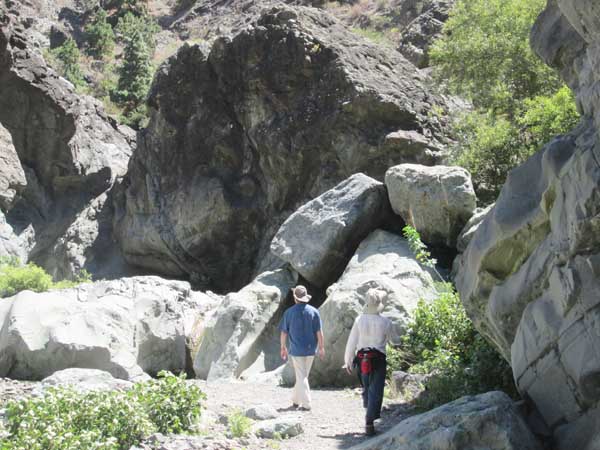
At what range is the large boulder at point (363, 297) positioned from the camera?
1266 cm

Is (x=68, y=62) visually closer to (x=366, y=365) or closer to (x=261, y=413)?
(x=261, y=413)

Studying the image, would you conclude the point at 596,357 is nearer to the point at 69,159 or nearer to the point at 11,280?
the point at 11,280

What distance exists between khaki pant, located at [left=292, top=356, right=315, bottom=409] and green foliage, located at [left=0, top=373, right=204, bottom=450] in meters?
2.24

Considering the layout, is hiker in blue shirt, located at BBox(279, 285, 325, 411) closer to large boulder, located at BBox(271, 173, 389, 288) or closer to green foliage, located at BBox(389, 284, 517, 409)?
green foliage, located at BBox(389, 284, 517, 409)

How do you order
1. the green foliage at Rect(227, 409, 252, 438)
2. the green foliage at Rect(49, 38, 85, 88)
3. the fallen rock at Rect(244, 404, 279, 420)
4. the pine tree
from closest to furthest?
the green foliage at Rect(227, 409, 252, 438), the fallen rock at Rect(244, 404, 279, 420), the pine tree, the green foliage at Rect(49, 38, 85, 88)

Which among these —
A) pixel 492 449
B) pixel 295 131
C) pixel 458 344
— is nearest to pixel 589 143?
pixel 492 449

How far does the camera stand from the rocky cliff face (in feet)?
20.2

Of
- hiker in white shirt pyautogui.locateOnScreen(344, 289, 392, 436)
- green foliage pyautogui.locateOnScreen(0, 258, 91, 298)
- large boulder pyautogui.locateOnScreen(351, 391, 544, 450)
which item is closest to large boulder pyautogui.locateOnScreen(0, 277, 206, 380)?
green foliage pyautogui.locateOnScreen(0, 258, 91, 298)

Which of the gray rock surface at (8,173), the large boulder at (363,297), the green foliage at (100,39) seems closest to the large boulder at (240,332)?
the large boulder at (363,297)

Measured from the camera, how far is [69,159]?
28.1 metres

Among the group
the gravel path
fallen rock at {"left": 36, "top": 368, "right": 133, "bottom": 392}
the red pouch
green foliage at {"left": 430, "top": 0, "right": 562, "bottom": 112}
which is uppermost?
green foliage at {"left": 430, "top": 0, "right": 562, "bottom": 112}

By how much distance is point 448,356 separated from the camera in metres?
10.5

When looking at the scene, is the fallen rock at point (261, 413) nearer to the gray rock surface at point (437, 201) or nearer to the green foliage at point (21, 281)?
the gray rock surface at point (437, 201)

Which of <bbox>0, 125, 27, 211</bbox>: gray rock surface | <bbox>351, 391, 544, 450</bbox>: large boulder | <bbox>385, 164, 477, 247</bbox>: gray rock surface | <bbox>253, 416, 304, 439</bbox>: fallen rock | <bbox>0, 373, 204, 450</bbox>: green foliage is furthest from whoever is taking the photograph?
<bbox>0, 125, 27, 211</bbox>: gray rock surface
